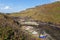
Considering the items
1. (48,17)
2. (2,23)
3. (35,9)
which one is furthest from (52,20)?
(2,23)

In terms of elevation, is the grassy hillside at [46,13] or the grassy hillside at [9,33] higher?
the grassy hillside at [9,33]

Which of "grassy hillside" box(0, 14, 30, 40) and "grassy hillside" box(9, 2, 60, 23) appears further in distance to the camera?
"grassy hillside" box(9, 2, 60, 23)

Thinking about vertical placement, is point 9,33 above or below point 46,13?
above

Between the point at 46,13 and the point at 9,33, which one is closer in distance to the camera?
the point at 9,33

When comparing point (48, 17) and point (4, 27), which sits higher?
point (4, 27)

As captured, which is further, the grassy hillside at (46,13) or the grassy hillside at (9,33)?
the grassy hillside at (46,13)

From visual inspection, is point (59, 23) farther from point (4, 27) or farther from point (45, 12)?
point (4, 27)

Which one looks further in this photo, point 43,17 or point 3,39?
point 43,17

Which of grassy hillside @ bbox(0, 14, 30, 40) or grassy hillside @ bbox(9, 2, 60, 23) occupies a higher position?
grassy hillside @ bbox(0, 14, 30, 40)
